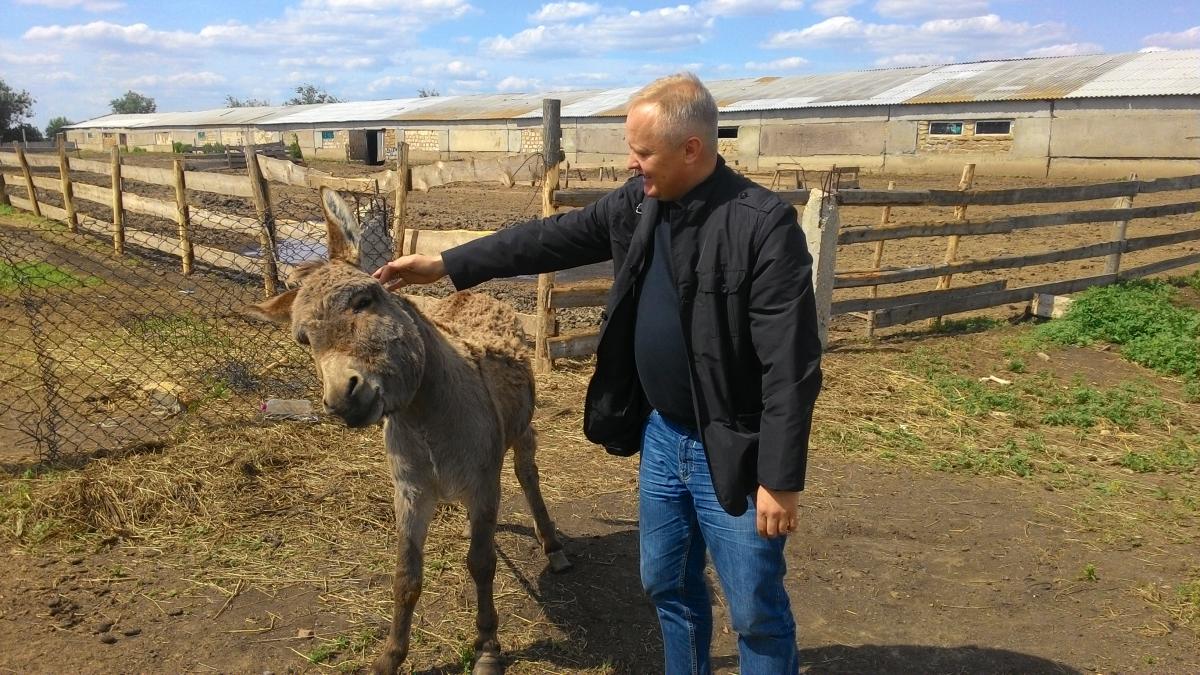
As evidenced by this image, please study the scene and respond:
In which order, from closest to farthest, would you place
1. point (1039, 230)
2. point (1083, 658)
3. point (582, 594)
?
point (1083, 658), point (582, 594), point (1039, 230)

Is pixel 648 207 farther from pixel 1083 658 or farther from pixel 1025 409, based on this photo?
pixel 1025 409

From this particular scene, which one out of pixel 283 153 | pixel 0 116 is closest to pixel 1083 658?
pixel 283 153

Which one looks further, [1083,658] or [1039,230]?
[1039,230]

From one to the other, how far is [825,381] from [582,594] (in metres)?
4.14

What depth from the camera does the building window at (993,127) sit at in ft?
91.8

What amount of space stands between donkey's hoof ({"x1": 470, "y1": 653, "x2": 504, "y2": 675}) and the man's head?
2226 millimetres

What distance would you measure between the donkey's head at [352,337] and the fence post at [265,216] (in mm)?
5194

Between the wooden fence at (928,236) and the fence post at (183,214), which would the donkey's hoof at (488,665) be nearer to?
the wooden fence at (928,236)

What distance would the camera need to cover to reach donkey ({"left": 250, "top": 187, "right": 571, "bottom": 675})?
9.04 feet

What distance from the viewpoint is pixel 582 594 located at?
13.3 ft

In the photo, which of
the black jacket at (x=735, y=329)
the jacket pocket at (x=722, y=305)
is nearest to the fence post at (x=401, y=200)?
the black jacket at (x=735, y=329)

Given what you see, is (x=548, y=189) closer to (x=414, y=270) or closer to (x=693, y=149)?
(x=414, y=270)

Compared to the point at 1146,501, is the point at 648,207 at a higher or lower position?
higher

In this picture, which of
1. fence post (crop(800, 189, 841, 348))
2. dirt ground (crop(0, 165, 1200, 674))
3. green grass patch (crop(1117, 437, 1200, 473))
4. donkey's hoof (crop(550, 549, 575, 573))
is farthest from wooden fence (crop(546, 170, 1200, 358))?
donkey's hoof (crop(550, 549, 575, 573))
